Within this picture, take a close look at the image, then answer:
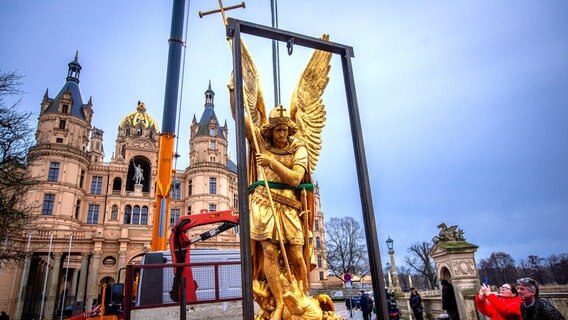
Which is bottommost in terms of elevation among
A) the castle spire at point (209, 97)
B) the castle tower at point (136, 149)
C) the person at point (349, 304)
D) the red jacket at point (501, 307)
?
the person at point (349, 304)

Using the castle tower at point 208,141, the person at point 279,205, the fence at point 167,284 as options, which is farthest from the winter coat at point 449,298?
the castle tower at point 208,141

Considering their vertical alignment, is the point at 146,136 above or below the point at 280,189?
above

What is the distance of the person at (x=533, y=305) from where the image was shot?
3.09 meters

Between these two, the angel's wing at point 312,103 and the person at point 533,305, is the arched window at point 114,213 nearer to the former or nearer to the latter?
the angel's wing at point 312,103

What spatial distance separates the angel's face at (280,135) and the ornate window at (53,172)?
4054cm

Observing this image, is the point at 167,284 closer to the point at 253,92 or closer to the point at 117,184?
the point at 253,92

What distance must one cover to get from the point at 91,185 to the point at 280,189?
148 feet

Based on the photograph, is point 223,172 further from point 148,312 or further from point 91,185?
point 148,312

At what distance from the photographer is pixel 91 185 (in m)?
41.3

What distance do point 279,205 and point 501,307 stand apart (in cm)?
342

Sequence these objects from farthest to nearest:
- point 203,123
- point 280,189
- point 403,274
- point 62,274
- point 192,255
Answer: point 403,274 < point 203,123 < point 62,274 < point 192,255 < point 280,189

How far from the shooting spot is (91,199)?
40.3 meters

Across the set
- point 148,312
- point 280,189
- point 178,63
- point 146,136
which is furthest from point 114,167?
point 280,189

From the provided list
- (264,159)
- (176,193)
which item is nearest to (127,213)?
(176,193)
